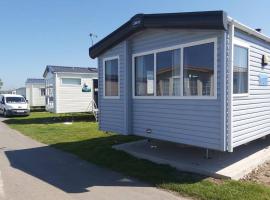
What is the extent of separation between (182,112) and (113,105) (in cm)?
304

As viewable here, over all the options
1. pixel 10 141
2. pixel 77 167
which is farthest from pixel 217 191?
pixel 10 141

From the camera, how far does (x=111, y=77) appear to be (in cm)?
1020

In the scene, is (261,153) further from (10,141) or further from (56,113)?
(56,113)

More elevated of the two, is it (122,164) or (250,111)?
(250,111)

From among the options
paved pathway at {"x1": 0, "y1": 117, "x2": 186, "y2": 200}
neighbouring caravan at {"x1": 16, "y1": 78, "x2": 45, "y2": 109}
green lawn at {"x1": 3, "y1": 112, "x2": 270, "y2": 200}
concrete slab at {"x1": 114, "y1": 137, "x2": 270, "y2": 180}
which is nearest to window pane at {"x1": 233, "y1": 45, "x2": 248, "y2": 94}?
concrete slab at {"x1": 114, "y1": 137, "x2": 270, "y2": 180}

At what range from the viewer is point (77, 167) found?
7.93 m

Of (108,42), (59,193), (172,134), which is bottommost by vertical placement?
(59,193)

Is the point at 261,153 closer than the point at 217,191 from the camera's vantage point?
No

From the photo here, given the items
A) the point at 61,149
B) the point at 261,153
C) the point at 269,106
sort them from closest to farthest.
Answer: the point at 261,153 → the point at 269,106 → the point at 61,149

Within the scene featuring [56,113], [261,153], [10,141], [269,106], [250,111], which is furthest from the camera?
[56,113]

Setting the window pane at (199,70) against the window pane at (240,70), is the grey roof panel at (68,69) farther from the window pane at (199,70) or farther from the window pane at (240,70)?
the window pane at (240,70)

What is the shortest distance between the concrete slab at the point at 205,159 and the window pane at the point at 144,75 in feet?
5.67

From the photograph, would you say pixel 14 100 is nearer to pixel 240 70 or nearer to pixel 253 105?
pixel 253 105

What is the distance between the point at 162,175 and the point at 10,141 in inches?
303
